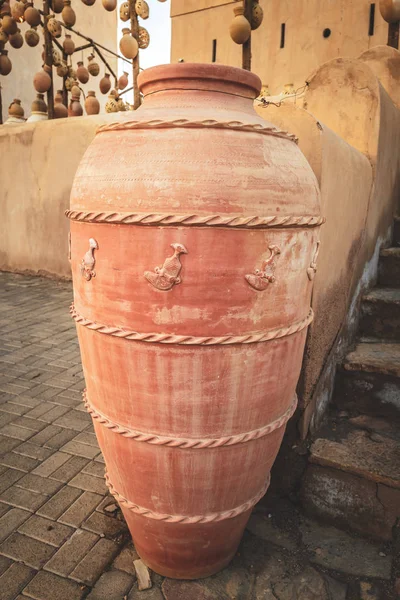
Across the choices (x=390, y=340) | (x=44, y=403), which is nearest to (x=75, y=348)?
(x=44, y=403)

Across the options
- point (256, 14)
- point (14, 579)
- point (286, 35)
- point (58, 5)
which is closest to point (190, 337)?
point (14, 579)

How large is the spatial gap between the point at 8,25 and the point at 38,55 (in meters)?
6.17

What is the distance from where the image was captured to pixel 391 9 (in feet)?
14.0

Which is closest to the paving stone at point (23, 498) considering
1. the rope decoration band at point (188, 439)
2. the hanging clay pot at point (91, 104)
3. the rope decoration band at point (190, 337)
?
the rope decoration band at point (188, 439)

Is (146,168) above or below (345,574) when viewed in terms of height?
above

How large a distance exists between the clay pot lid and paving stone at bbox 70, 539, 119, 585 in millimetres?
1704

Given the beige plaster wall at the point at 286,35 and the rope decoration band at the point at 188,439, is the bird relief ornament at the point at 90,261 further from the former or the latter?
the beige plaster wall at the point at 286,35

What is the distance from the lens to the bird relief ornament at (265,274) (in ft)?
4.19

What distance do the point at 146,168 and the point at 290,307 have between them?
602 millimetres

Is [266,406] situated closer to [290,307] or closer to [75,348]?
[290,307]

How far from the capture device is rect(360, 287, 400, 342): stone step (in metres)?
2.60

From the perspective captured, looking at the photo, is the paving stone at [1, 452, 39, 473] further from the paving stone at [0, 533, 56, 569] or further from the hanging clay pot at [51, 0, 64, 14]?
the hanging clay pot at [51, 0, 64, 14]

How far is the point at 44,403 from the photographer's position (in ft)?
9.50

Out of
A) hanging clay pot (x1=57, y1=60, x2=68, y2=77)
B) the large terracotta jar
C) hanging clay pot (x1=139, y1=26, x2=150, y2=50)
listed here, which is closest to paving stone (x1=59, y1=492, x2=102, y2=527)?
the large terracotta jar
